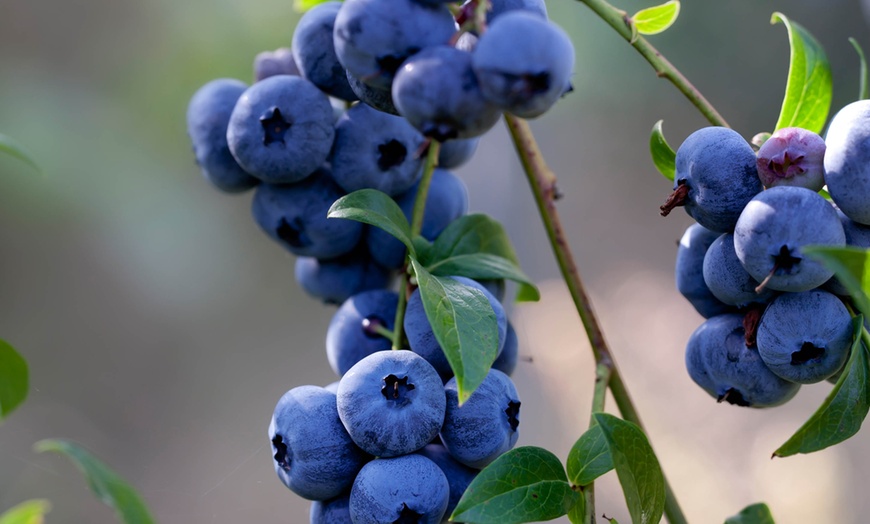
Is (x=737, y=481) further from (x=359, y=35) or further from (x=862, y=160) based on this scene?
(x=359, y=35)

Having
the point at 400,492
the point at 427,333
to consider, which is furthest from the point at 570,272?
the point at 400,492

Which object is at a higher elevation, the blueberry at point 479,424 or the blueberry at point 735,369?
the blueberry at point 735,369

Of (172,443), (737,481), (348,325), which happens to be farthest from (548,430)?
(348,325)

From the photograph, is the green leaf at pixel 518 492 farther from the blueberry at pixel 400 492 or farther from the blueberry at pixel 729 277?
the blueberry at pixel 729 277

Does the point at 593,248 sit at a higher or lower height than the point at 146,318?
higher

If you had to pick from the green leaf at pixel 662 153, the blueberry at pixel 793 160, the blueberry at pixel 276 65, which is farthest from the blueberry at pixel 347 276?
the blueberry at pixel 793 160

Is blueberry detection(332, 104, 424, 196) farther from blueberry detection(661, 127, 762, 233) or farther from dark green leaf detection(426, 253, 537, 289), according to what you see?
blueberry detection(661, 127, 762, 233)
